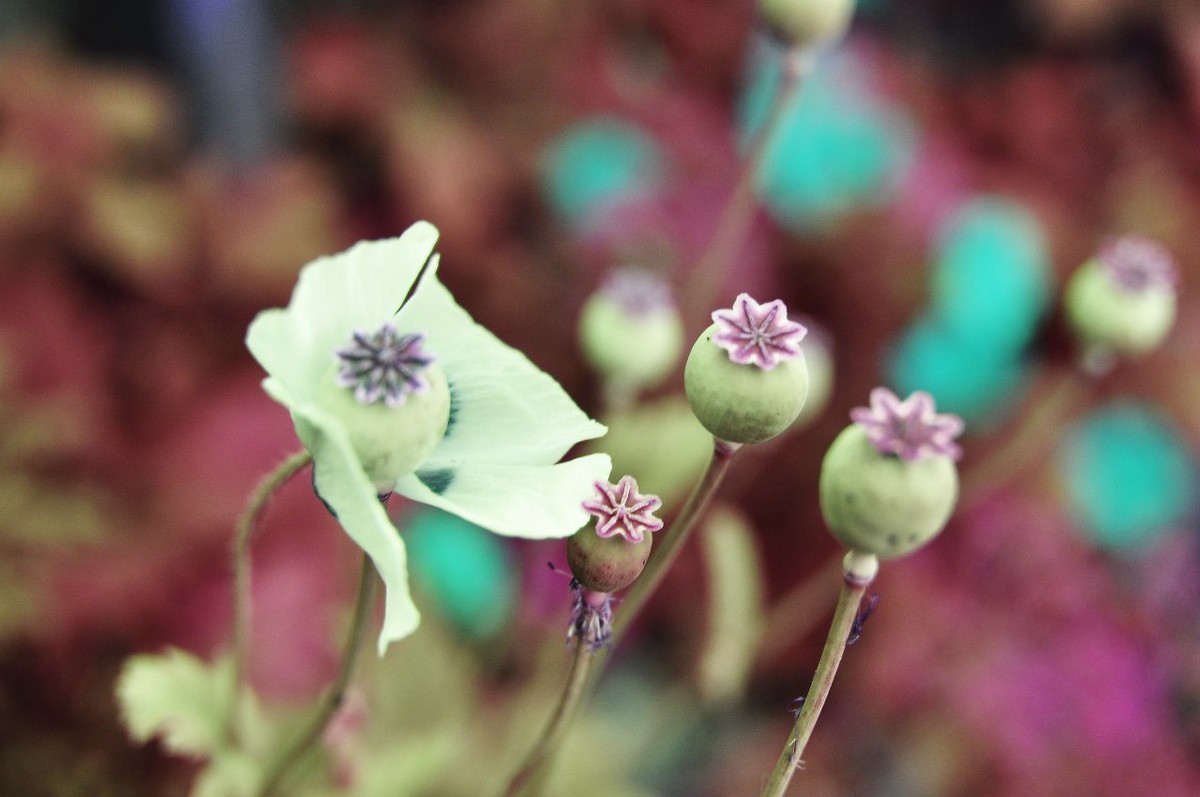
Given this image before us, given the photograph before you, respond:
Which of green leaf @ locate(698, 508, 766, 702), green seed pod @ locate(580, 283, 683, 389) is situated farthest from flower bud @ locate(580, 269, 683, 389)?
green leaf @ locate(698, 508, 766, 702)

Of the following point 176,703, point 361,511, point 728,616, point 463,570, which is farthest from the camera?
point 463,570

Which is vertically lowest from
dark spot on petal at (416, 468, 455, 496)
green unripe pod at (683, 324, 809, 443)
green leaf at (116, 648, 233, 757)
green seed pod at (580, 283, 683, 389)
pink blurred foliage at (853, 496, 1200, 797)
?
pink blurred foliage at (853, 496, 1200, 797)

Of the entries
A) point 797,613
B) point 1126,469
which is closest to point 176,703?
point 797,613

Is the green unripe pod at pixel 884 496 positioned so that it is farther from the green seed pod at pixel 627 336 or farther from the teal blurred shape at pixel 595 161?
the teal blurred shape at pixel 595 161

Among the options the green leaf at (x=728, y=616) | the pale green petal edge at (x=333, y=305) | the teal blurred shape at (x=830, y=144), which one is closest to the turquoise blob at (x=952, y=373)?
the teal blurred shape at (x=830, y=144)

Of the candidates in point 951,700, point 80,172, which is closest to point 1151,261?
point 951,700

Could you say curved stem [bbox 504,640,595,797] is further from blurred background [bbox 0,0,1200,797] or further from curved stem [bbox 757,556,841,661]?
curved stem [bbox 757,556,841,661]

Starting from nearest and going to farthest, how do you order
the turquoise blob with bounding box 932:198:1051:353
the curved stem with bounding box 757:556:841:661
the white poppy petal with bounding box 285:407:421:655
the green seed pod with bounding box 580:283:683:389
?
the white poppy petal with bounding box 285:407:421:655, the green seed pod with bounding box 580:283:683:389, the curved stem with bounding box 757:556:841:661, the turquoise blob with bounding box 932:198:1051:353

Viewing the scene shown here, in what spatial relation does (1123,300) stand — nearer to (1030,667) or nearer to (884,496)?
(884,496)
